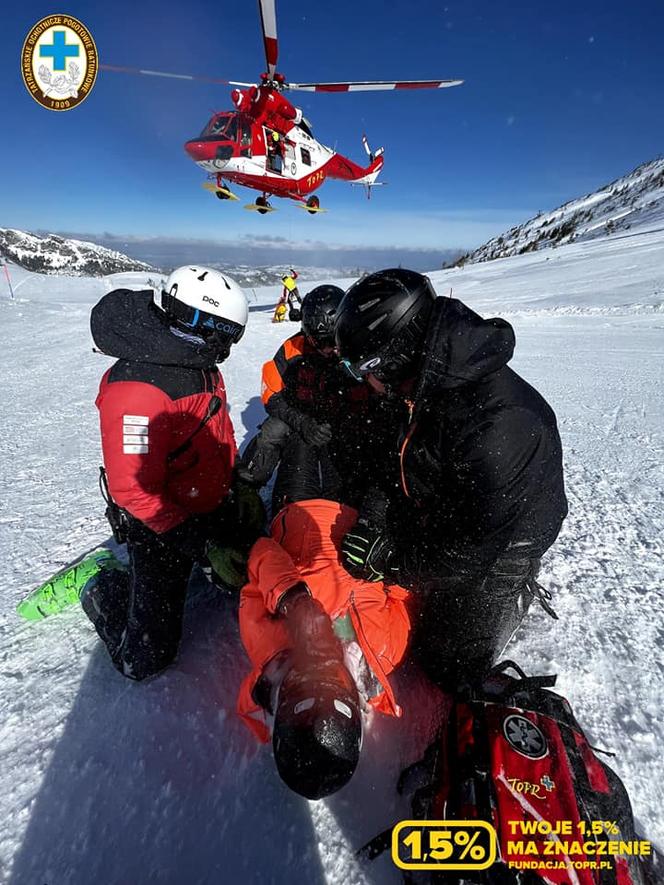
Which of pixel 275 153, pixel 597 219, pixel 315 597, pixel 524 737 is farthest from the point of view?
pixel 597 219

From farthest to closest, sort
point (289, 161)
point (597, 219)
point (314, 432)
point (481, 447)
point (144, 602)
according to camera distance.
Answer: point (597, 219), point (289, 161), point (314, 432), point (144, 602), point (481, 447)

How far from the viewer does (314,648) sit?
5.14ft

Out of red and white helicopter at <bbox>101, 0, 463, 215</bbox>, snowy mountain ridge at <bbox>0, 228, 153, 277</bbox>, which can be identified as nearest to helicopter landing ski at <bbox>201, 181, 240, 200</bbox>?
red and white helicopter at <bbox>101, 0, 463, 215</bbox>

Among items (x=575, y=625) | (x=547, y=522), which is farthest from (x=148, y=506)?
(x=575, y=625)

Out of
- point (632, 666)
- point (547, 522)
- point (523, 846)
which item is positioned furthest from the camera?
point (632, 666)

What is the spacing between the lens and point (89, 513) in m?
3.18

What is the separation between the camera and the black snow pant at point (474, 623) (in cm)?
176

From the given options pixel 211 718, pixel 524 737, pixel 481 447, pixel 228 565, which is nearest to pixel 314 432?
pixel 228 565

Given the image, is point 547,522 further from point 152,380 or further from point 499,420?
point 152,380

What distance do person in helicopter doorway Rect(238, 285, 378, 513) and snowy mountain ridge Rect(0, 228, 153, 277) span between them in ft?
349

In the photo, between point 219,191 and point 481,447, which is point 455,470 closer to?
point 481,447

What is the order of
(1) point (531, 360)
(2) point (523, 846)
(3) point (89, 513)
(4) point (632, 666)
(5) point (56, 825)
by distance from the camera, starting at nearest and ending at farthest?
(2) point (523, 846)
(5) point (56, 825)
(4) point (632, 666)
(3) point (89, 513)
(1) point (531, 360)

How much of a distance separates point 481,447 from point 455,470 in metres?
0.15

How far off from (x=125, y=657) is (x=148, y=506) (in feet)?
2.19
